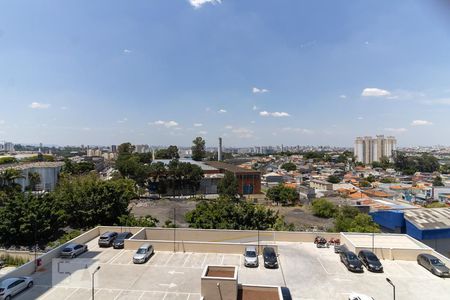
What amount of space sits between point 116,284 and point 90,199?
1900cm

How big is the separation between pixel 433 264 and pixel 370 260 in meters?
3.54

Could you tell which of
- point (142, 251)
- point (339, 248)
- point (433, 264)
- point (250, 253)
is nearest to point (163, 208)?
point (142, 251)

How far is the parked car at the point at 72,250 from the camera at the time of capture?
63.1 feet

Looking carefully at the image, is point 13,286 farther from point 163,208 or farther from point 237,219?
point 163,208

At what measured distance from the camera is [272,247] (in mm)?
20109

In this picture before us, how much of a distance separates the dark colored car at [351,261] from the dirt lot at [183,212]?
20913 millimetres

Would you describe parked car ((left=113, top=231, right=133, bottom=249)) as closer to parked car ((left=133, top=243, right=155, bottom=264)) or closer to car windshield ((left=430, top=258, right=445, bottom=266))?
parked car ((left=133, top=243, right=155, bottom=264))

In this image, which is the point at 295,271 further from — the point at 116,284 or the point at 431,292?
the point at 116,284

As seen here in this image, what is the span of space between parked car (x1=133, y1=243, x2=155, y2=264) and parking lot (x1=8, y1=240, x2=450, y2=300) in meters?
0.34

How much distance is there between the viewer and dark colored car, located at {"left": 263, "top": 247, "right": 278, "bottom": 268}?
1808 centimetres

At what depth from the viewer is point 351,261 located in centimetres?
1772

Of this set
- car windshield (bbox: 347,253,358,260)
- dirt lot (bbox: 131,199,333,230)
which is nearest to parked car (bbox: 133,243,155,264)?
car windshield (bbox: 347,253,358,260)

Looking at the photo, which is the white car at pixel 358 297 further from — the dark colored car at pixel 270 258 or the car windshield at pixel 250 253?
the car windshield at pixel 250 253

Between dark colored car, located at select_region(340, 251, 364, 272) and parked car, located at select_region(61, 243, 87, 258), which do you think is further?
parked car, located at select_region(61, 243, 87, 258)
